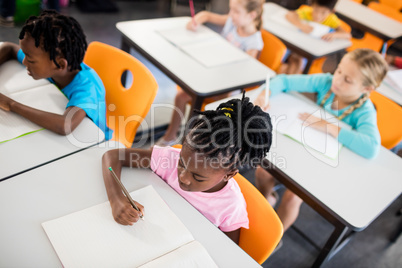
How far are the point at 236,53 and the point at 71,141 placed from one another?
4.03 feet

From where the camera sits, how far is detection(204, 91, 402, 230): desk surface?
123cm

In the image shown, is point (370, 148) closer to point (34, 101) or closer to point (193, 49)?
point (193, 49)

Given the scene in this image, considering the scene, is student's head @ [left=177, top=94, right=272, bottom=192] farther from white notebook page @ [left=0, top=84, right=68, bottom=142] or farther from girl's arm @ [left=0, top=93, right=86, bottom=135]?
white notebook page @ [left=0, top=84, right=68, bottom=142]

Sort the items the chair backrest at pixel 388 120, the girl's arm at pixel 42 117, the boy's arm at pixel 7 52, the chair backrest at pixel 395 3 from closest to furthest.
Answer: the girl's arm at pixel 42 117
the boy's arm at pixel 7 52
the chair backrest at pixel 388 120
the chair backrest at pixel 395 3

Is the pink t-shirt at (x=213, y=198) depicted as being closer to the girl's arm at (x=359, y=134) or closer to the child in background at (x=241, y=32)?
the girl's arm at (x=359, y=134)

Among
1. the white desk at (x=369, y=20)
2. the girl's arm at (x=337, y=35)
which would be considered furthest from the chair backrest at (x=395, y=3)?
the girl's arm at (x=337, y=35)

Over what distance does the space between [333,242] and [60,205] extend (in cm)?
98

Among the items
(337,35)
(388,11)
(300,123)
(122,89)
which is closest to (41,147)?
(122,89)

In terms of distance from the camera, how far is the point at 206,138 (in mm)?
954

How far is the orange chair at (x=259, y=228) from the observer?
997mm

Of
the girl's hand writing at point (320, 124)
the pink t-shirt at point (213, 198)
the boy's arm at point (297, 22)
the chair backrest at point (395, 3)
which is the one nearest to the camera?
the pink t-shirt at point (213, 198)

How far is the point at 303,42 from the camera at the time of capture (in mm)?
2445

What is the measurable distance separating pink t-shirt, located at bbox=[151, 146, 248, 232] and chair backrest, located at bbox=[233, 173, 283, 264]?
24mm

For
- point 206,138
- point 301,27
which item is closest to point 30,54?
point 206,138
